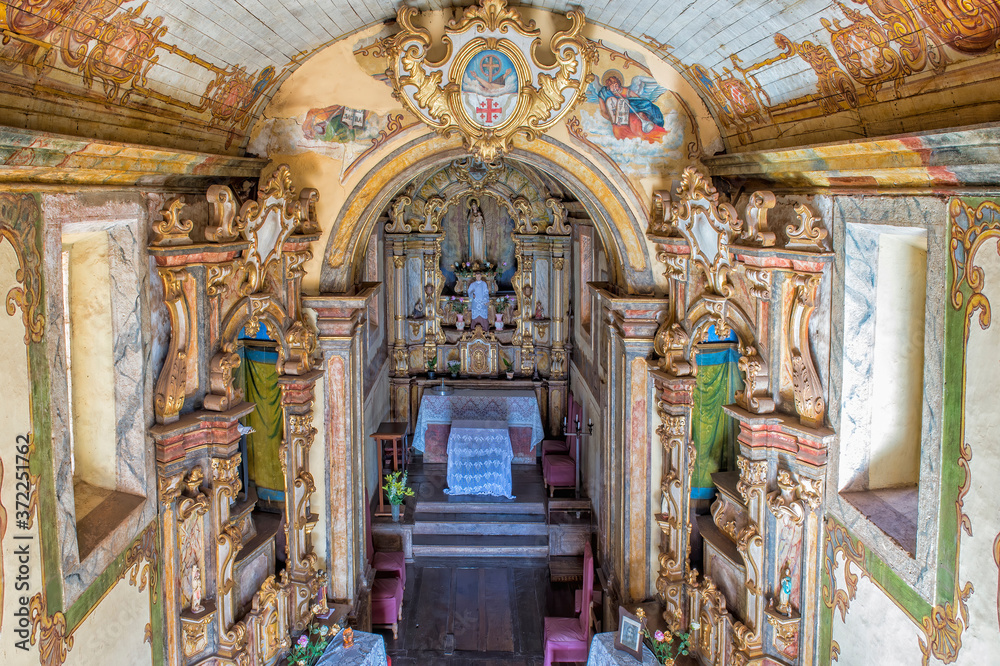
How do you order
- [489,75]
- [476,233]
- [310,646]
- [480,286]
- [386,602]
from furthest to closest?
[476,233] < [480,286] < [386,602] < [310,646] < [489,75]

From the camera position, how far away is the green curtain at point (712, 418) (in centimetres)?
789

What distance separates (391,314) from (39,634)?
34.8 ft

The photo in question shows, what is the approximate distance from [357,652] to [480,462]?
17.1 ft

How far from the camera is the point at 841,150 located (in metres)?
4.43

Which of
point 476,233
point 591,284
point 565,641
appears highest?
point 476,233

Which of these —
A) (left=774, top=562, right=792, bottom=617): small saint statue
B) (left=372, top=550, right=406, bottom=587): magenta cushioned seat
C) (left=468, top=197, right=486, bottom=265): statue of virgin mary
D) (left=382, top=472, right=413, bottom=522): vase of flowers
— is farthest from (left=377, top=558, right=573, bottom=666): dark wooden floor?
(left=468, top=197, right=486, bottom=265): statue of virgin mary

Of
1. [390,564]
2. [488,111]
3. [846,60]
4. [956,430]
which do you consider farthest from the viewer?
[390,564]

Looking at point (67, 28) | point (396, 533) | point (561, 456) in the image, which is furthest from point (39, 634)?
point (561, 456)

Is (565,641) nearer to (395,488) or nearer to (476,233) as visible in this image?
(395,488)

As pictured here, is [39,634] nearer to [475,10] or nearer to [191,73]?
[191,73]

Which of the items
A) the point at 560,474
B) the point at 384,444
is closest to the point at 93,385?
the point at 384,444

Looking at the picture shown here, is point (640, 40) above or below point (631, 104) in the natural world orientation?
above

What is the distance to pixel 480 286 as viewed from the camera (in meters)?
14.5

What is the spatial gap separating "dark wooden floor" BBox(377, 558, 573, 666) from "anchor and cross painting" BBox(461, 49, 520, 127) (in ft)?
20.6
